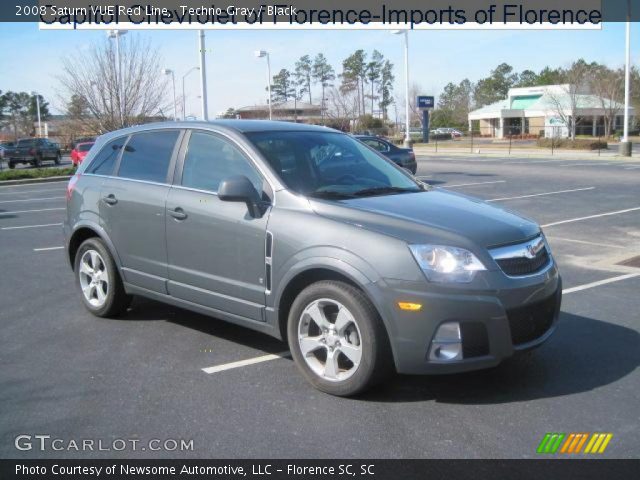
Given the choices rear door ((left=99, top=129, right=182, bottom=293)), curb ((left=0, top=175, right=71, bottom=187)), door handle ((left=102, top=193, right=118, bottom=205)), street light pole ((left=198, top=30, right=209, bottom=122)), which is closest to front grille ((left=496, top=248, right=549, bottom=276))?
rear door ((left=99, top=129, right=182, bottom=293))

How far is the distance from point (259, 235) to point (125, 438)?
1.67m

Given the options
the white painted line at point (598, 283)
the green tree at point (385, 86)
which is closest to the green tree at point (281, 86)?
the green tree at point (385, 86)

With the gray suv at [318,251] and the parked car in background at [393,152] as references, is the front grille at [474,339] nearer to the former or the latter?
the gray suv at [318,251]

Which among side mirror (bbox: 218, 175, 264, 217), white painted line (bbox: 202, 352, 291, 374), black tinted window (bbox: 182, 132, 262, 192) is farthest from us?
black tinted window (bbox: 182, 132, 262, 192)

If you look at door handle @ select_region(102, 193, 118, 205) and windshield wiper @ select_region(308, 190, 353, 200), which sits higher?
windshield wiper @ select_region(308, 190, 353, 200)

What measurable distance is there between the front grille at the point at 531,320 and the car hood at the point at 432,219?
0.45 meters

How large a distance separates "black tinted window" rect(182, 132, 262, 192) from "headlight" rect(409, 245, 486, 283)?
1472mm

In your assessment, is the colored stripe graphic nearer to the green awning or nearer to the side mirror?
the side mirror

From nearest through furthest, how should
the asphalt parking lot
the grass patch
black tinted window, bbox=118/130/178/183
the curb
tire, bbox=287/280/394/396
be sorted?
1. the asphalt parking lot
2. tire, bbox=287/280/394/396
3. black tinted window, bbox=118/130/178/183
4. the curb
5. the grass patch

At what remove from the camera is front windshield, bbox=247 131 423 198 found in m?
5.12

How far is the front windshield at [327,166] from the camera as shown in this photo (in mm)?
5117

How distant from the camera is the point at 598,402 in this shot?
4395mm

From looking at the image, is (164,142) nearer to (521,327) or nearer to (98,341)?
(98,341)

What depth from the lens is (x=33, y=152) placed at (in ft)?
126
